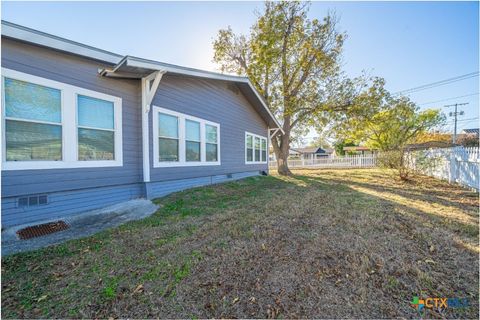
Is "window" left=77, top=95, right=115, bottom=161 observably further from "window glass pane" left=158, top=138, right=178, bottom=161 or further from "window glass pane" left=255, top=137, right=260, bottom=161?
"window glass pane" left=255, top=137, right=260, bottom=161

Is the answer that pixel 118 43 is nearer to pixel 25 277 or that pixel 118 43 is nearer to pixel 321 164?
pixel 25 277

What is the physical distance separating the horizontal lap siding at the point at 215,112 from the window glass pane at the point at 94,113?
3.55 ft

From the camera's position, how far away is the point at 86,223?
3861 mm

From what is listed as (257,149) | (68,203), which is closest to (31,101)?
(68,203)

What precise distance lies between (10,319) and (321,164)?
79.5ft

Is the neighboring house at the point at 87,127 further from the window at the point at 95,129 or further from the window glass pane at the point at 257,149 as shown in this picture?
the window glass pane at the point at 257,149

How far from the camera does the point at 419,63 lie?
1119cm

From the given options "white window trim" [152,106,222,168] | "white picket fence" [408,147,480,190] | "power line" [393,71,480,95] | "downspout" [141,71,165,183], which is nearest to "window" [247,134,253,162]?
"white window trim" [152,106,222,168]

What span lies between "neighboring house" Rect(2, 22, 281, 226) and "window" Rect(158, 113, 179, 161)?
31mm

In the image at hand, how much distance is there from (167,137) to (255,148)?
635 cm

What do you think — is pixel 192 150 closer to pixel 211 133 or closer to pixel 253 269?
pixel 211 133

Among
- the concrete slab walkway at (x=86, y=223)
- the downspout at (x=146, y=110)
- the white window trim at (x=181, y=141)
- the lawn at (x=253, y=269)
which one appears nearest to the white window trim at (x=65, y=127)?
→ the downspout at (x=146, y=110)

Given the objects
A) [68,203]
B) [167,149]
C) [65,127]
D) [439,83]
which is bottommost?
[68,203]

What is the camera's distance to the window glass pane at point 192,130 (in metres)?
6.92
